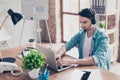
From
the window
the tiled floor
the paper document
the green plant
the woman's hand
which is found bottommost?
the tiled floor

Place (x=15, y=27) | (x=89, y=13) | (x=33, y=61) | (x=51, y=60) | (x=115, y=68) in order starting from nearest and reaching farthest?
(x=33, y=61) < (x=51, y=60) < (x=89, y=13) < (x=115, y=68) < (x=15, y=27)

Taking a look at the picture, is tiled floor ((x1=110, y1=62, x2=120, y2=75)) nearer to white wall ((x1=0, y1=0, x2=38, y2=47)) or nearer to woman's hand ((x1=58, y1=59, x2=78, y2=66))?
woman's hand ((x1=58, y1=59, x2=78, y2=66))

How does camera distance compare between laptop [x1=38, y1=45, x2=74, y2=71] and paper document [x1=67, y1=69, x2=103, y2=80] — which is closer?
paper document [x1=67, y1=69, x2=103, y2=80]

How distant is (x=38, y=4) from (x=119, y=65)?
1.91m

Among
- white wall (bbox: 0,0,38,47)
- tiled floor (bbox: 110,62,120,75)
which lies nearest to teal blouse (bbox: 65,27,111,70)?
Answer: tiled floor (bbox: 110,62,120,75)

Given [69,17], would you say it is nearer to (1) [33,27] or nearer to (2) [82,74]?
(1) [33,27]

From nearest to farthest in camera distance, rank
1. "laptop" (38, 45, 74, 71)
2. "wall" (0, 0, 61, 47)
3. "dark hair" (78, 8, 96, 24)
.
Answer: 1. "laptop" (38, 45, 74, 71)
2. "dark hair" (78, 8, 96, 24)
3. "wall" (0, 0, 61, 47)

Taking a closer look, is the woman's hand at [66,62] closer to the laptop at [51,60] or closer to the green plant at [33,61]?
the laptop at [51,60]

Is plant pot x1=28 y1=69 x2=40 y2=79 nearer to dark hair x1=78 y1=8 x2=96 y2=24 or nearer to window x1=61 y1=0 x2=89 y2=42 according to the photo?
dark hair x1=78 y1=8 x2=96 y2=24

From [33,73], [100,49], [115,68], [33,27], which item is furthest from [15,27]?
[33,73]

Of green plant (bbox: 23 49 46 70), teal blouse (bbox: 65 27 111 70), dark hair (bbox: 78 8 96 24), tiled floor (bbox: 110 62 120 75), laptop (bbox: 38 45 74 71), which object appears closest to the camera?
green plant (bbox: 23 49 46 70)

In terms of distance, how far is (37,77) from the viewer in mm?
1759

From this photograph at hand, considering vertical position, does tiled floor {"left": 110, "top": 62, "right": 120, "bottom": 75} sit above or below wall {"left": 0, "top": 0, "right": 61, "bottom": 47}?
below

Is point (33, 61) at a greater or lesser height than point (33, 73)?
greater
